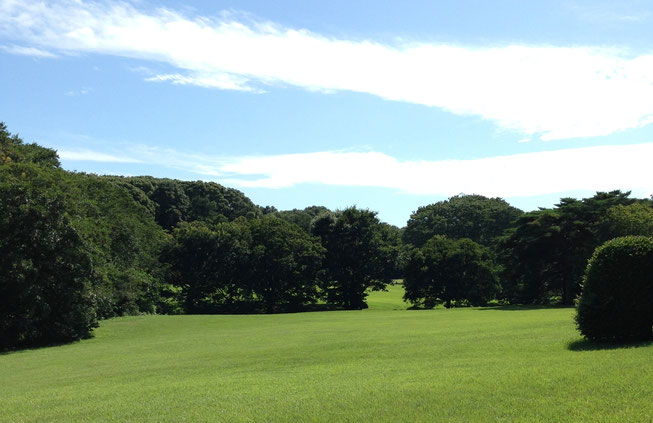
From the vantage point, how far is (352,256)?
65.7m

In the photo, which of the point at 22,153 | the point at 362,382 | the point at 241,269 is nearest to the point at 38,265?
the point at 22,153

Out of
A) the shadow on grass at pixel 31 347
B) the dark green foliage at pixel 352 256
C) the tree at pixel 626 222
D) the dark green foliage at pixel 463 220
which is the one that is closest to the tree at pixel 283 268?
the dark green foliage at pixel 352 256

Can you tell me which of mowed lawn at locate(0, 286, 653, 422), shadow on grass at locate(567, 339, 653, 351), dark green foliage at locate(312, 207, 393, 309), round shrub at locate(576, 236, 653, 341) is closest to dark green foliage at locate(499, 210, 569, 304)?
dark green foliage at locate(312, 207, 393, 309)

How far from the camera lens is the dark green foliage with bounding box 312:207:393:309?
6506 cm

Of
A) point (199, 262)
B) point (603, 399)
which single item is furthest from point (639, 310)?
point (199, 262)

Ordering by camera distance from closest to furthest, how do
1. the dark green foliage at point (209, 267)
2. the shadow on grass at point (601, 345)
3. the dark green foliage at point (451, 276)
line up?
the shadow on grass at point (601, 345) → the dark green foliage at point (451, 276) → the dark green foliage at point (209, 267)

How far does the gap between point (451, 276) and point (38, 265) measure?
43650mm

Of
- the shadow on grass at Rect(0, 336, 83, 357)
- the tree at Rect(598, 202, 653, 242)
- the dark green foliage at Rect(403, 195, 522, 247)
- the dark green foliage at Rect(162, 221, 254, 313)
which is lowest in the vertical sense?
the shadow on grass at Rect(0, 336, 83, 357)

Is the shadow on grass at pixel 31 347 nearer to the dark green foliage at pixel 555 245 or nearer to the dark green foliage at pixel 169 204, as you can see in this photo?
the dark green foliage at pixel 555 245

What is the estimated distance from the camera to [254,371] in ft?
52.8

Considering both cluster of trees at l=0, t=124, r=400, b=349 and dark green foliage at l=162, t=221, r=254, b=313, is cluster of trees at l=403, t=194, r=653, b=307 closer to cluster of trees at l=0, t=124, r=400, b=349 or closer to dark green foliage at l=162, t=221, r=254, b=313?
cluster of trees at l=0, t=124, r=400, b=349

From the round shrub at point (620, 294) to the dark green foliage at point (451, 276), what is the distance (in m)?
45.9

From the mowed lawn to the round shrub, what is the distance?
32.5 inches

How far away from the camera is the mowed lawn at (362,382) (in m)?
9.09
